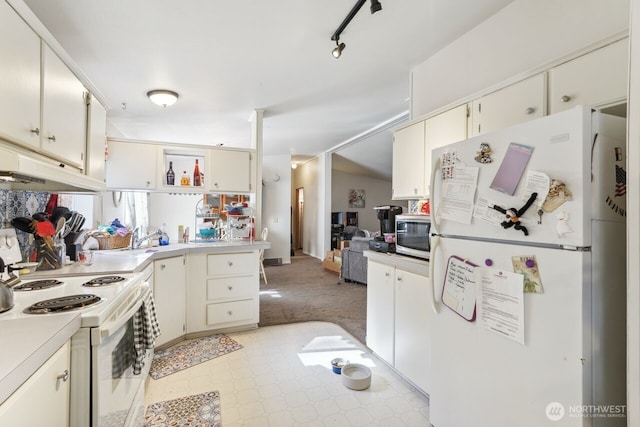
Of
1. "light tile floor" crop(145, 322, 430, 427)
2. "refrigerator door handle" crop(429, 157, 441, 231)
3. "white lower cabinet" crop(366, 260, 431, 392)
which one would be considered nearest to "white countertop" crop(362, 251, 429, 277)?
"white lower cabinet" crop(366, 260, 431, 392)

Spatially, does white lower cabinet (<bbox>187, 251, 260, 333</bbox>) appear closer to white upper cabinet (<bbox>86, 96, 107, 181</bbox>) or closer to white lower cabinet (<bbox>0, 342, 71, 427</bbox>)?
white upper cabinet (<bbox>86, 96, 107, 181</bbox>)

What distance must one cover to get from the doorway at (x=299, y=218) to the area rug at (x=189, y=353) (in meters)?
6.31

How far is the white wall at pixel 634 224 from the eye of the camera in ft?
2.96

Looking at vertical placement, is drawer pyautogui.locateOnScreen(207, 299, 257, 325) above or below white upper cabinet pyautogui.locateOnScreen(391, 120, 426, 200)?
below

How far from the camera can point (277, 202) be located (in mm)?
7211

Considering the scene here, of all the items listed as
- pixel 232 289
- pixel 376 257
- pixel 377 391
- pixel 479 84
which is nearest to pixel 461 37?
pixel 479 84

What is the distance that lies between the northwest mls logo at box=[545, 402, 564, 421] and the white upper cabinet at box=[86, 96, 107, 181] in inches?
108

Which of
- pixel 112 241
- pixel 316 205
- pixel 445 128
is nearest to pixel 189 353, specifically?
pixel 112 241

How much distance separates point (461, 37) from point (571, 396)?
89.8 inches

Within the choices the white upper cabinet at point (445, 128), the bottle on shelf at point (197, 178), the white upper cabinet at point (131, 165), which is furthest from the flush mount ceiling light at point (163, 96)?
the white upper cabinet at point (445, 128)

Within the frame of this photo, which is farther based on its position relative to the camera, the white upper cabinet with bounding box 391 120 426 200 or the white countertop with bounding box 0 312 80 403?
the white upper cabinet with bounding box 391 120 426 200

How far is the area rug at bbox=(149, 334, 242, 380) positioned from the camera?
2.41 meters

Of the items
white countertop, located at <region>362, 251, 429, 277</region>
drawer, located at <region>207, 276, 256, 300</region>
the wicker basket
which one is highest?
the wicker basket

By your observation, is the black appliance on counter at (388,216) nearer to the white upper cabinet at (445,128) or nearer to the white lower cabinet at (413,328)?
the white upper cabinet at (445,128)
